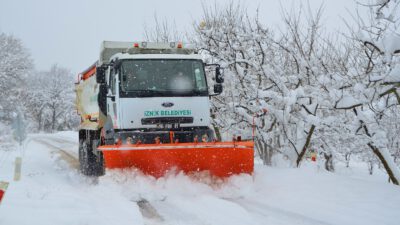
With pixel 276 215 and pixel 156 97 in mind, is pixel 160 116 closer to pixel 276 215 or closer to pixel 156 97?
pixel 156 97

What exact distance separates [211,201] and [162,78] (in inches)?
111

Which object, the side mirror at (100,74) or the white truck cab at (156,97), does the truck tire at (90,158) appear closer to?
the white truck cab at (156,97)

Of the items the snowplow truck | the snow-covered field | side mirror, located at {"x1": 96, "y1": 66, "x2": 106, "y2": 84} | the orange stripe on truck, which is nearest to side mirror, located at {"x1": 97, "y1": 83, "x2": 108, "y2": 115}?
the snowplow truck

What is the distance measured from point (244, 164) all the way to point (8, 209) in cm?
390

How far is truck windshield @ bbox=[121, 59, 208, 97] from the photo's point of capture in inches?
329

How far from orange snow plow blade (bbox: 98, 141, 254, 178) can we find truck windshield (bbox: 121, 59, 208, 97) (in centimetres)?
129

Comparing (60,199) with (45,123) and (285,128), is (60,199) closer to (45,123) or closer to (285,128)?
(285,128)

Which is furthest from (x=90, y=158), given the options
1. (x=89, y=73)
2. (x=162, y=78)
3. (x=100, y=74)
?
(x=162, y=78)

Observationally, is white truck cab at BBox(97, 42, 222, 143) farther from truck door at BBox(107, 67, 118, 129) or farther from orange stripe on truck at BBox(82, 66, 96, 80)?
orange stripe on truck at BBox(82, 66, 96, 80)

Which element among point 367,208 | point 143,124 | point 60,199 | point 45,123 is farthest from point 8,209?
point 45,123

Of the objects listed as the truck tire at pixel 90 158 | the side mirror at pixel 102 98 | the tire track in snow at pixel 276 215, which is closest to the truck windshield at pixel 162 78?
the side mirror at pixel 102 98

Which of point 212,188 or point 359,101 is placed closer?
point 359,101

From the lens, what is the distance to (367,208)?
5801 mm

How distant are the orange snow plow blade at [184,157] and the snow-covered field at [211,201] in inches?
6.2
